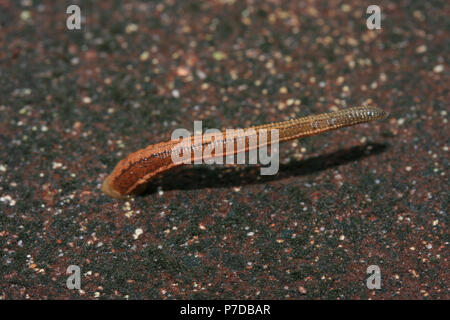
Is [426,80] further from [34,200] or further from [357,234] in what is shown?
[34,200]

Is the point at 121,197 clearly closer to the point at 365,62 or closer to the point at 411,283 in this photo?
the point at 411,283

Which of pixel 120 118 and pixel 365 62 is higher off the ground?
pixel 365 62

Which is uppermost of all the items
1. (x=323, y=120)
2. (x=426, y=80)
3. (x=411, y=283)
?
(x=426, y=80)

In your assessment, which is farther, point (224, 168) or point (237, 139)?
point (224, 168)

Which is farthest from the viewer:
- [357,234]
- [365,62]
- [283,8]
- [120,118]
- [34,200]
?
[283,8]

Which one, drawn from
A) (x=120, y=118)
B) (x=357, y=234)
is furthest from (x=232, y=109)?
(x=357, y=234)

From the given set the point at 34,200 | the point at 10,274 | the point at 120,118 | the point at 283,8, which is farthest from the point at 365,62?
the point at 10,274

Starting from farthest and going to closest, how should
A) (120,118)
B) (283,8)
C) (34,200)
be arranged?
(283,8), (120,118), (34,200)

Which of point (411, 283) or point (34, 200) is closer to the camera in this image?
point (411, 283)
